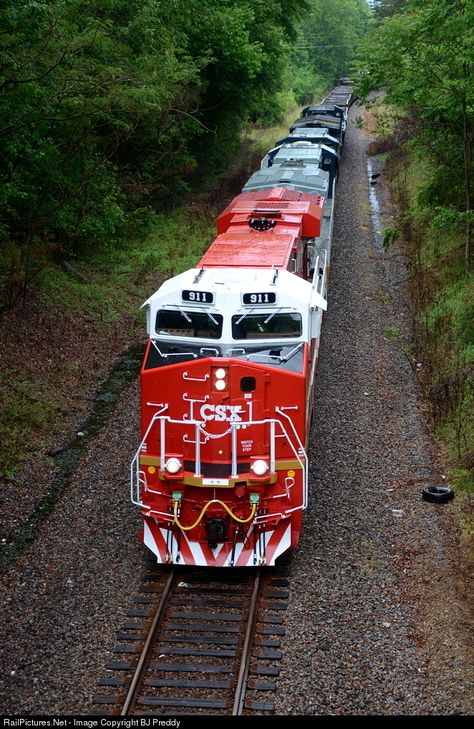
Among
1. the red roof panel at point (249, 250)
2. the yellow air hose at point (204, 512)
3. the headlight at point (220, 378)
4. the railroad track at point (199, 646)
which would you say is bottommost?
the railroad track at point (199, 646)

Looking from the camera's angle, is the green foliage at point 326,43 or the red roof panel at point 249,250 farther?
the green foliage at point 326,43

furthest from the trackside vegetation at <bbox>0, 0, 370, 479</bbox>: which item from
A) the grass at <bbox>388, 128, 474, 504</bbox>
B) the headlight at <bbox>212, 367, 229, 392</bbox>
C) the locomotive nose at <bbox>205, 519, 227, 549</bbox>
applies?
the grass at <bbox>388, 128, 474, 504</bbox>

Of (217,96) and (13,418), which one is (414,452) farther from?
(217,96)

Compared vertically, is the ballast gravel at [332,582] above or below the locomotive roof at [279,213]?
below

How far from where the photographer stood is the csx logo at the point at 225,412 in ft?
33.4

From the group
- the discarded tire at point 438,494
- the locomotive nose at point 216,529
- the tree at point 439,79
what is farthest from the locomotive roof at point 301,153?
the locomotive nose at point 216,529

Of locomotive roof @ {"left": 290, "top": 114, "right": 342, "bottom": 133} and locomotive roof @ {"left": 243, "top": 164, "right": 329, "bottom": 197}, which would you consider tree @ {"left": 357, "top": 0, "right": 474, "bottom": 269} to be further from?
locomotive roof @ {"left": 290, "top": 114, "right": 342, "bottom": 133}

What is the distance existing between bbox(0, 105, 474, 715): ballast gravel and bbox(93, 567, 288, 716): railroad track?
178mm

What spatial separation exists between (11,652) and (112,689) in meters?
1.37

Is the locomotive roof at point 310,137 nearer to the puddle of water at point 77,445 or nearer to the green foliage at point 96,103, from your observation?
the green foliage at point 96,103

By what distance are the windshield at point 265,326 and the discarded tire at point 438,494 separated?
3.46 metres

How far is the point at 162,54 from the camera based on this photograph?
2306 cm

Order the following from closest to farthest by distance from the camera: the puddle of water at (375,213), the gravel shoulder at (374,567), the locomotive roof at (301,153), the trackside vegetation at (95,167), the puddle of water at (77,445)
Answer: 1. the gravel shoulder at (374,567)
2. the puddle of water at (77,445)
3. the trackside vegetation at (95,167)
4. the locomotive roof at (301,153)
5. the puddle of water at (375,213)

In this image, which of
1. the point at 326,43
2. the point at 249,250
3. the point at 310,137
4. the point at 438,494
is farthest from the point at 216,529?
the point at 326,43
